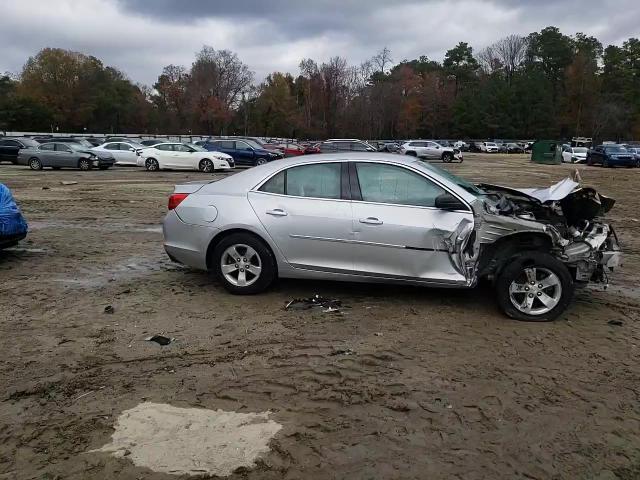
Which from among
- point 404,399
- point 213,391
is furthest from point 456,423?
point 213,391

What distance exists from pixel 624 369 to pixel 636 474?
1435 millimetres

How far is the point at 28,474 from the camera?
9.33 feet

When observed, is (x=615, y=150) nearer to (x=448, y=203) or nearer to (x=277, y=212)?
(x=448, y=203)

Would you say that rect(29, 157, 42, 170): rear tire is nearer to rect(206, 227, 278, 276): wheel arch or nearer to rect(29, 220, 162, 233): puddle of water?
rect(29, 220, 162, 233): puddle of water

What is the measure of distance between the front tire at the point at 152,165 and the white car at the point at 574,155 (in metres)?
33.6

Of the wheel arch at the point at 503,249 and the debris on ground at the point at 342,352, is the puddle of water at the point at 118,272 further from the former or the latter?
the wheel arch at the point at 503,249

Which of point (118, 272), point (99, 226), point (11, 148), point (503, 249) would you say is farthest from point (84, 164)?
point (503, 249)

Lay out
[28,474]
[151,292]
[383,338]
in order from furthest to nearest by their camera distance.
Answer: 1. [151,292]
2. [383,338]
3. [28,474]

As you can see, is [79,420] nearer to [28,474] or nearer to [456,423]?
[28,474]

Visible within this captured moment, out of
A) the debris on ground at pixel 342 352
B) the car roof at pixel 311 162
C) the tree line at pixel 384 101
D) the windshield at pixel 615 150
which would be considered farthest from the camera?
the tree line at pixel 384 101

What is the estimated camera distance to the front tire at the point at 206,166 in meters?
26.2

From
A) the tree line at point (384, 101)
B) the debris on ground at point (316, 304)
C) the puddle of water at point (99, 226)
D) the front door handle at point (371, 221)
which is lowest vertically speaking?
the puddle of water at point (99, 226)

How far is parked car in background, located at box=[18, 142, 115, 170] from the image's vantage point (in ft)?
90.4

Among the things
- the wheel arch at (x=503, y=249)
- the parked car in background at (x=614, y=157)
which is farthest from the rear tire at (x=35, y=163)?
the parked car in background at (x=614, y=157)
